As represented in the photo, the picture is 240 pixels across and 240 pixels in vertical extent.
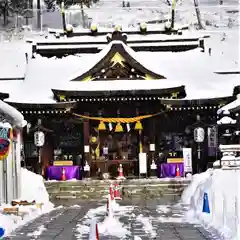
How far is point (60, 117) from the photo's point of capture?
2962cm

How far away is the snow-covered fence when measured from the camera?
17766 millimetres

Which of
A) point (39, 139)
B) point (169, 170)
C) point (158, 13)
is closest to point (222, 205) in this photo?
point (169, 170)

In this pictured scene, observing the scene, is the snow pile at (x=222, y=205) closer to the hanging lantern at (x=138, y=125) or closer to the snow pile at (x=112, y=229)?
the snow pile at (x=112, y=229)

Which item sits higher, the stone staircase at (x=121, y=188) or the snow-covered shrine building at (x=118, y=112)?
the snow-covered shrine building at (x=118, y=112)

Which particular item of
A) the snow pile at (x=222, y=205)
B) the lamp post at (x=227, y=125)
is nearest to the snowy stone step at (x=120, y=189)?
the lamp post at (x=227, y=125)

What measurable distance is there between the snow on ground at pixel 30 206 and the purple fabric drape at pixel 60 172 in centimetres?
457

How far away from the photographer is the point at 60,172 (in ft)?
94.0

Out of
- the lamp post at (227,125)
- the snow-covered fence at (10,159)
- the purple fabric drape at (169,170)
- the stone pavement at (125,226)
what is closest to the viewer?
the stone pavement at (125,226)

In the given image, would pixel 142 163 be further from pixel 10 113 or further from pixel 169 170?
pixel 10 113

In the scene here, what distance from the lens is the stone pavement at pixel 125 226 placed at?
42.2ft

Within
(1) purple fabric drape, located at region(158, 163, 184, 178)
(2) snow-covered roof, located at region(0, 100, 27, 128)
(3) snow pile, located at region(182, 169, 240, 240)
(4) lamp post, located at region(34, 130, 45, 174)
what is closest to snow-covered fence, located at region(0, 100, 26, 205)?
(2) snow-covered roof, located at region(0, 100, 27, 128)

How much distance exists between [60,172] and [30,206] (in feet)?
35.4

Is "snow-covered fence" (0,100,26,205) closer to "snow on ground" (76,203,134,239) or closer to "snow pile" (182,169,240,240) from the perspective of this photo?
"snow on ground" (76,203,134,239)

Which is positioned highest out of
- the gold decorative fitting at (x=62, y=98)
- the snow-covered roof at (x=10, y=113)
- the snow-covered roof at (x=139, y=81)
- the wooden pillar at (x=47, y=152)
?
the snow-covered roof at (x=139, y=81)
